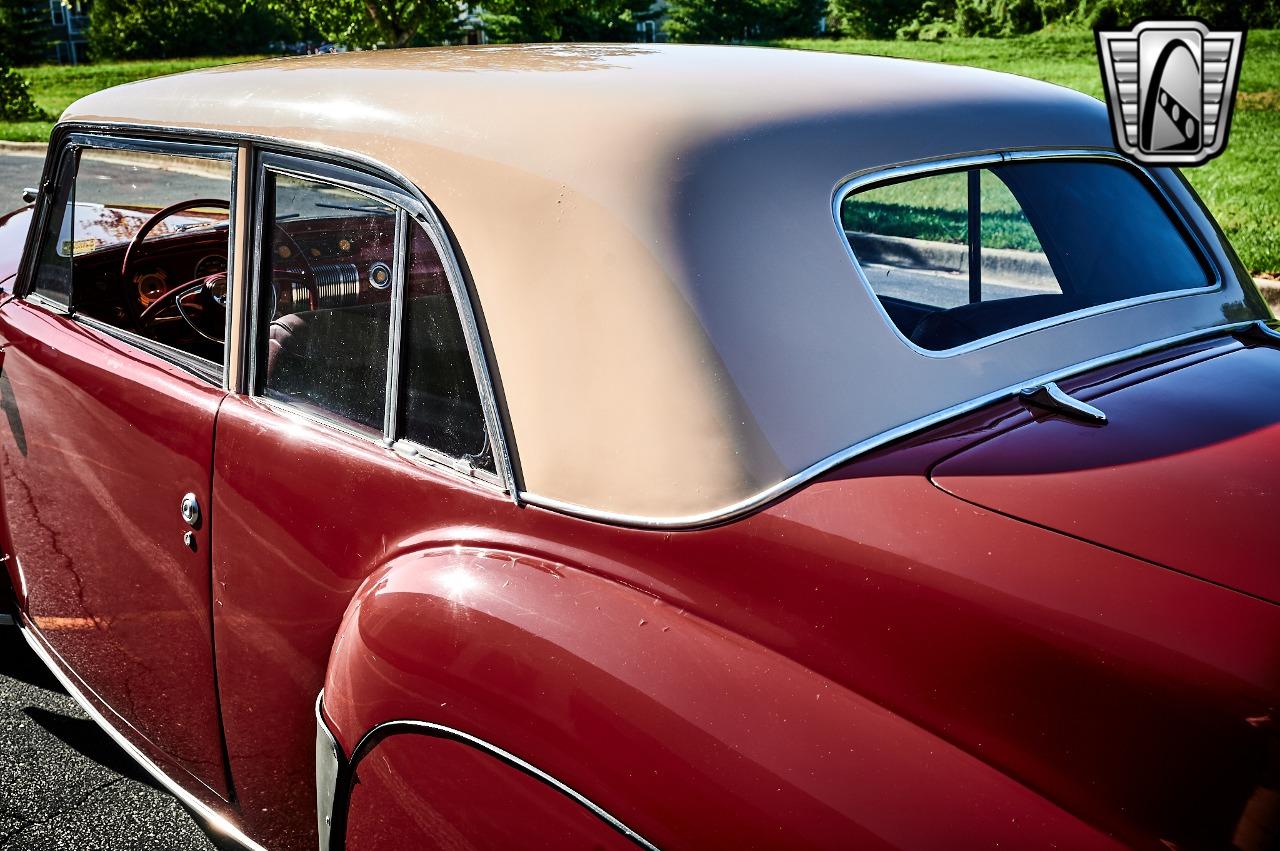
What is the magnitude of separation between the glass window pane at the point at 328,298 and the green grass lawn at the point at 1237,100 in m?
7.72

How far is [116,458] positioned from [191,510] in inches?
13.0

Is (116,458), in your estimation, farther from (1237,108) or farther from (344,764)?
(1237,108)

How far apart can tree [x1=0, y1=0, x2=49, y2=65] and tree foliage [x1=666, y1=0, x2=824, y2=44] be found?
26022 millimetres

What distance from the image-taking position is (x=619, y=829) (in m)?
1.31

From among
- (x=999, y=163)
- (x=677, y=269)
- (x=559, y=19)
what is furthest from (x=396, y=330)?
(x=559, y=19)

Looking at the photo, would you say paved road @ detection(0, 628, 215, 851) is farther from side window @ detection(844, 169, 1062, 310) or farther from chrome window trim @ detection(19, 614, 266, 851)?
side window @ detection(844, 169, 1062, 310)

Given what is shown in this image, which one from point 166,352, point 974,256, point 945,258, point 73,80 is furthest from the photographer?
point 73,80

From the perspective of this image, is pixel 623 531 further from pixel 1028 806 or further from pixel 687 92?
pixel 687 92

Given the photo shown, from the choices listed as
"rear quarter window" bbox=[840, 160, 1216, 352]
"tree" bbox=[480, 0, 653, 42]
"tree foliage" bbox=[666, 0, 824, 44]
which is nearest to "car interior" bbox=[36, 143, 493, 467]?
"rear quarter window" bbox=[840, 160, 1216, 352]

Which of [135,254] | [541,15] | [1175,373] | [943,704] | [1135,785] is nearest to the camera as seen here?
[1135,785]

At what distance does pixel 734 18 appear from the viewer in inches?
1467

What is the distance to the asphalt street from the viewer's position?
261 centimetres

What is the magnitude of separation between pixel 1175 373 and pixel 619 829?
44.3 inches

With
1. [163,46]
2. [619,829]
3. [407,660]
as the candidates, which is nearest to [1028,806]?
[619,829]
